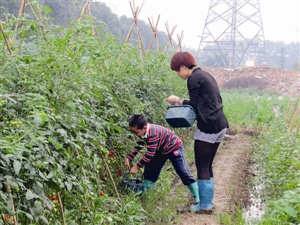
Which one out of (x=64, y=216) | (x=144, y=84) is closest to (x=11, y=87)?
(x=64, y=216)

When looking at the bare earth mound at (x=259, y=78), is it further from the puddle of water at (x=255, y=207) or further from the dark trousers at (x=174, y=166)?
the dark trousers at (x=174, y=166)

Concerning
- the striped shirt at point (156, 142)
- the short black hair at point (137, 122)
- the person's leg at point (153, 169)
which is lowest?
the person's leg at point (153, 169)

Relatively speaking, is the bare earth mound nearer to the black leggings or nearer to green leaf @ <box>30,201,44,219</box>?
the black leggings

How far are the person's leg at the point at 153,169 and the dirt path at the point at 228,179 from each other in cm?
45

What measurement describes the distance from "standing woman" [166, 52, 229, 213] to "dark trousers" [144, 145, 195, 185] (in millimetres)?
167

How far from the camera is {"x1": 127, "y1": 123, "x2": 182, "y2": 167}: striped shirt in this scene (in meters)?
4.06

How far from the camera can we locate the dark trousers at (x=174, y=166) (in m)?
4.27

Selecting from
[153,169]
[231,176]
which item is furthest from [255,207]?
[153,169]

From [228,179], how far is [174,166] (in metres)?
1.63

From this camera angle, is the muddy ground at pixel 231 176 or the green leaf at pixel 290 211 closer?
the green leaf at pixel 290 211

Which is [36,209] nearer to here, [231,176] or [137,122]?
[137,122]

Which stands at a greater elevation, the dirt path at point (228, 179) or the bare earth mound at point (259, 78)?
the dirt path at point (228, 179)

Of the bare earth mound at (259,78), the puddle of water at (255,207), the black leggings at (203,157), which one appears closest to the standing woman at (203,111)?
the black leggings at (203,157)

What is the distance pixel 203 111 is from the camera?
4.07 m
